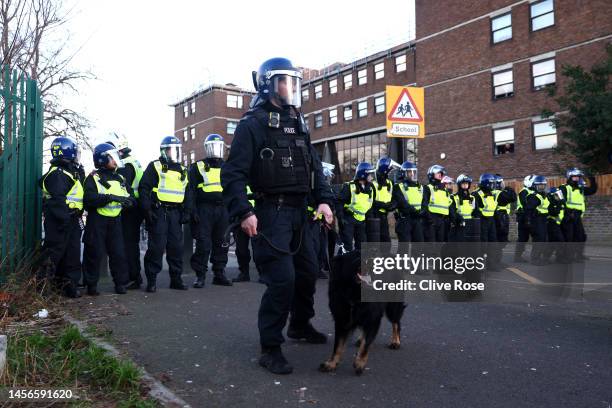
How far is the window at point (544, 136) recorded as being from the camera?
2481 centimetres

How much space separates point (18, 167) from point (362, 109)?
119 feet

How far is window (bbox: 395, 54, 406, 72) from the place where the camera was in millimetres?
36750

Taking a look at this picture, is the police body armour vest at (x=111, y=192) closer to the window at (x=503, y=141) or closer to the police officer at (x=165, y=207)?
the police officer at (x=165, y=207)

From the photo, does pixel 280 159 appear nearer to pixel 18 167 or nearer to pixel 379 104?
pixel 18 167

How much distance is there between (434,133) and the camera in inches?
1203

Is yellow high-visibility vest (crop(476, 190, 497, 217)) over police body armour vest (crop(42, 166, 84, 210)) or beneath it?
beneath

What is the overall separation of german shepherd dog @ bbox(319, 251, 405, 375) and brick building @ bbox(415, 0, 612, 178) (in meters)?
21.9

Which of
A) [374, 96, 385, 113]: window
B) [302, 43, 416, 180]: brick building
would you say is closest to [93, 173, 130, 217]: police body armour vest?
[302, 43, 416, 180]: brick building

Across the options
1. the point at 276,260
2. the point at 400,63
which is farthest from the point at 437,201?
the point at 400,63

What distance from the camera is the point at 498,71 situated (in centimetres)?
2722

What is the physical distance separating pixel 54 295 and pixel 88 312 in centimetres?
62

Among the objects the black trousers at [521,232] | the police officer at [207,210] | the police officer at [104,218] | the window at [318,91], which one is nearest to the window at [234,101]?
the window at [318,91]

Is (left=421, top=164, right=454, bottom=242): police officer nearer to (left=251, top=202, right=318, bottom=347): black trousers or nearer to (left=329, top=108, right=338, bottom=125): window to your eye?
(left=251, top=202, right=318, bottom=347): black trousers

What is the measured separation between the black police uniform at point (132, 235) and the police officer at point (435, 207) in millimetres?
5325
